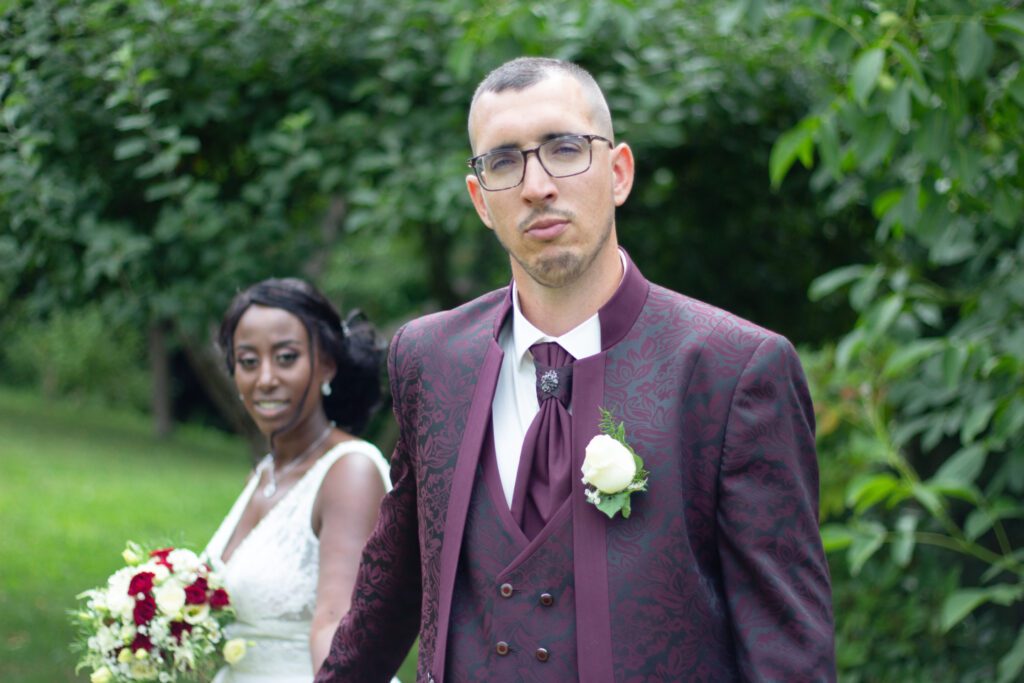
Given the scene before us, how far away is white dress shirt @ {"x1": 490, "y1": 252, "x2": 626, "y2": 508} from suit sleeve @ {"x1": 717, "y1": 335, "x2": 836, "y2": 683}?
0.94 ft

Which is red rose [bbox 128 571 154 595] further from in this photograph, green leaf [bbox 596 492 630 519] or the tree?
the tree

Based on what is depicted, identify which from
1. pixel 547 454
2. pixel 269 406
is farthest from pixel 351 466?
pixel 547 454

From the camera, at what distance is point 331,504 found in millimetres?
3109

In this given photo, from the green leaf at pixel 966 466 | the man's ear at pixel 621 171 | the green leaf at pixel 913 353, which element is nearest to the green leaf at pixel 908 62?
the green leaf at pixel 913 353

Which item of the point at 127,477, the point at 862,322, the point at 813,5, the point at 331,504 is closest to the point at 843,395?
the point at 862,322

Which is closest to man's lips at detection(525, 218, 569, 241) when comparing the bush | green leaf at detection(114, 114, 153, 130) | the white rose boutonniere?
the white rose boutonniere

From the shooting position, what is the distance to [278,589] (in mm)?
3127

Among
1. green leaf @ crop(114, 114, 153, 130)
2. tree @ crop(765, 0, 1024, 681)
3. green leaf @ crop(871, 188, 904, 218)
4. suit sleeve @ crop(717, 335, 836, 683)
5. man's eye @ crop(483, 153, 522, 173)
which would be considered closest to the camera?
suit sleeve @ crop(717, 335, 836, 683)

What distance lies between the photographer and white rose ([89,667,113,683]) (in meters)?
2.75

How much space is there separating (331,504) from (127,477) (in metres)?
11.1

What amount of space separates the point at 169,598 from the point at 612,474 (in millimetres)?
1565

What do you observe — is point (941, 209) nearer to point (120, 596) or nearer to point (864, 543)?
point (864, 543)

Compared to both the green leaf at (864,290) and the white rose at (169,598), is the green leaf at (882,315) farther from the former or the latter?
the white rose at (169,598)

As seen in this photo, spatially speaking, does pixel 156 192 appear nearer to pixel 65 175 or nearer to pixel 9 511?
pixel 65 175
